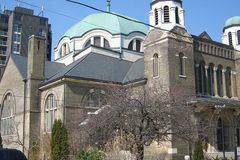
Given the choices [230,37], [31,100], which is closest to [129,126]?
[31,100]

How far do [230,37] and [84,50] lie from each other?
17.2 meters

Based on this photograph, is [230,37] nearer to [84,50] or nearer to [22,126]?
[84,50]

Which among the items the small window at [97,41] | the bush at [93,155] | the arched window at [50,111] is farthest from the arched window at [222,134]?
the small window at [97,41]

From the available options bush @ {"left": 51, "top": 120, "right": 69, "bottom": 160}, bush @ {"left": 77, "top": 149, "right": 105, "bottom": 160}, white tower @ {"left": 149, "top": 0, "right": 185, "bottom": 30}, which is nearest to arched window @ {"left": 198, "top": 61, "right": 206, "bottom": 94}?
white tower @ {"left": 149, "top": 0, "right": 185, "bottom": 30}

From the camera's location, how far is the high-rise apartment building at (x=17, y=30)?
92812 mm

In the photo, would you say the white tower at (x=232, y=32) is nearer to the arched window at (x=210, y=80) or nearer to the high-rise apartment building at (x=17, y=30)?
the arched window at (x=210, y=80)

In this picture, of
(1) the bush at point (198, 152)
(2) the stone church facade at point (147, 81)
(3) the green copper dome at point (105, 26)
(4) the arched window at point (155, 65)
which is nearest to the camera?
(1) the bush at point (198, 152)

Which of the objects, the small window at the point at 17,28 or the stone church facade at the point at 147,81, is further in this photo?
the small window at the point at 17,28

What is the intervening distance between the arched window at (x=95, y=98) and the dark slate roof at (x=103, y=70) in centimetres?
126

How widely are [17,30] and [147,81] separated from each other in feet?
214

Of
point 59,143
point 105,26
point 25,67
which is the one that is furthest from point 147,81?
point 105,26

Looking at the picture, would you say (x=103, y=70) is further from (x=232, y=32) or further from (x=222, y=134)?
(x=232, y=32)

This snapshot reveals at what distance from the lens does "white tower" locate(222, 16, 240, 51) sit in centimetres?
4175

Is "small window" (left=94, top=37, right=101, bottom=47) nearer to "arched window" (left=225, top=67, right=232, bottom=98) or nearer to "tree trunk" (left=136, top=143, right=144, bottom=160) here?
"arched window" (left=225, top=67, right=232, bottom=98)
